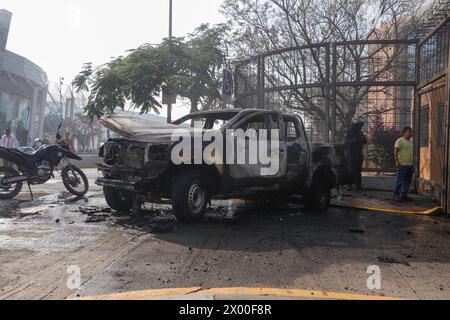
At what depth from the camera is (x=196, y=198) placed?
680cm

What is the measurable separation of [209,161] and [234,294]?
3.30 metres

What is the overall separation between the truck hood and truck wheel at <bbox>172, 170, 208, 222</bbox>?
624 millimetres

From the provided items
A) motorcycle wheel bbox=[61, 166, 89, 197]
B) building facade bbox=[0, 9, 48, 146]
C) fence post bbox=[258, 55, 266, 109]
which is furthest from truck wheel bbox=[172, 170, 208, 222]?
building facade bbox=[0, 9, 48, 146]

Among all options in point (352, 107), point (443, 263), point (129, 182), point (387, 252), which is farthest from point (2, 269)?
point (352, 107)

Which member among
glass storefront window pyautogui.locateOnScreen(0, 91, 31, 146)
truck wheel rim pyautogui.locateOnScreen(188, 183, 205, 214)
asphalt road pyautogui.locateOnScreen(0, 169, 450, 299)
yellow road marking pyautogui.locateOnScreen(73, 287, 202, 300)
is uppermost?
glass storefront window pyautogui.locateOnScreen(0, 91, 31, 146)

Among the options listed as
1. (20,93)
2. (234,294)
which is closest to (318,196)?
(234,294)

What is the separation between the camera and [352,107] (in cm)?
1318

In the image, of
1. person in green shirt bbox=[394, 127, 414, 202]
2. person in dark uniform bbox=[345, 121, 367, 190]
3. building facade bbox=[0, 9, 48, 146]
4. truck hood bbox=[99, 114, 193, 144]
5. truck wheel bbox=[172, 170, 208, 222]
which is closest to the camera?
truck wheel bbox=[172, 170, 208, 222]

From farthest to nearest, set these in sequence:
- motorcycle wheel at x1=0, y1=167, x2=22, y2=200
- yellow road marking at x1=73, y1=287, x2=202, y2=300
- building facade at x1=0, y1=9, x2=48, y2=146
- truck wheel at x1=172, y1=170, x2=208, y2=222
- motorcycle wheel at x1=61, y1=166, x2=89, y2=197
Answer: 1. building facade at x1=0, y1=9, x2=48, y2=146
2. motorcycle wheel at x1=61, y1=166, x2=89, y2=197
3. motorcycle wheel at x1=0, y1=167, x2=22, y2=200
4. truck wheel at x1=172, y1=170, x2=208, y2=222
5. yellow road marking at x1=73, y1=287, x2=202, y2=300

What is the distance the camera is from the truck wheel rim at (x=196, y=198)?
6.64m

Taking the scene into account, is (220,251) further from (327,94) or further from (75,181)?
(327,94)

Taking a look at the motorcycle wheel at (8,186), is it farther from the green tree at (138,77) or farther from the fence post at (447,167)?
the fence post at (447,167)

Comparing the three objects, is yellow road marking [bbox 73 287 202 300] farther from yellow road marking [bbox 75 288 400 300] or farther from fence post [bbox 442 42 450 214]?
fence post [bbox 442 42 450 214]

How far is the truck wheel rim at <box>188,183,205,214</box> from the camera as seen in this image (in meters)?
6.64
